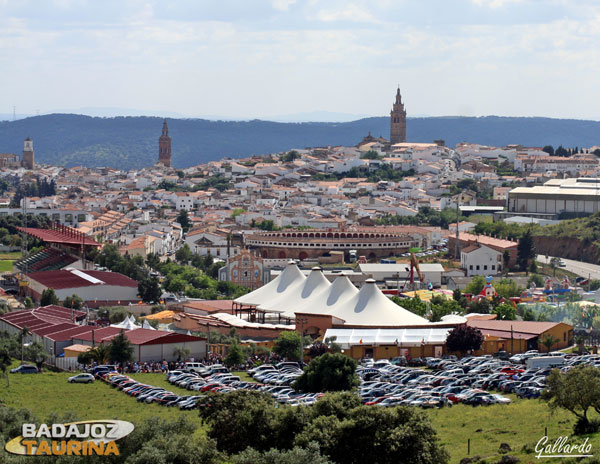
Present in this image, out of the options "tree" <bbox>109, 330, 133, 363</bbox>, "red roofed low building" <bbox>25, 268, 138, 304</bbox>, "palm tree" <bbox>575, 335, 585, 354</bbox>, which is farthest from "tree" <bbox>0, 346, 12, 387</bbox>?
"red roofed low building" <bbox>25, 268, 138, 304</bbox>

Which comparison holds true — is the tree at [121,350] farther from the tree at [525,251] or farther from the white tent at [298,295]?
the tree at [525,251]

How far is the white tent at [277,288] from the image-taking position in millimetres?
48281

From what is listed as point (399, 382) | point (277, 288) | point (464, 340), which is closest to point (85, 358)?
point (399, 382)

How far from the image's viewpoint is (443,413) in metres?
28.9

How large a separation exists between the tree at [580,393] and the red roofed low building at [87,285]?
1279 inches

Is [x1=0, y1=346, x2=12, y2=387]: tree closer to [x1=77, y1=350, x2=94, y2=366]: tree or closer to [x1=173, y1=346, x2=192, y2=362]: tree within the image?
[x1=77, y1=350, x2=94, y2=366]: tree

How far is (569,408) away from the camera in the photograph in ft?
83.3

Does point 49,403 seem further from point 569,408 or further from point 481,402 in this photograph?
point 569,408

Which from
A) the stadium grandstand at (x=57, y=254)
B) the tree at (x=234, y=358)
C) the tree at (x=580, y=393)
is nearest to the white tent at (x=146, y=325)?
the tree at (x=234, y=358)

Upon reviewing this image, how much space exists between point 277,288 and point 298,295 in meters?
1.75

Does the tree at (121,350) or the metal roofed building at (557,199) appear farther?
the metal roofed building at (557,199)

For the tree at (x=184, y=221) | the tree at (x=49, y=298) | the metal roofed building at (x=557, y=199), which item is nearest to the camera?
the tree at (x=49, y=298)

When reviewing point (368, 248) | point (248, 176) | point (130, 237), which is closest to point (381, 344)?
point (368, 248)

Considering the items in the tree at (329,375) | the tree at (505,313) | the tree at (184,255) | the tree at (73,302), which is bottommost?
the tree at (184,255)
